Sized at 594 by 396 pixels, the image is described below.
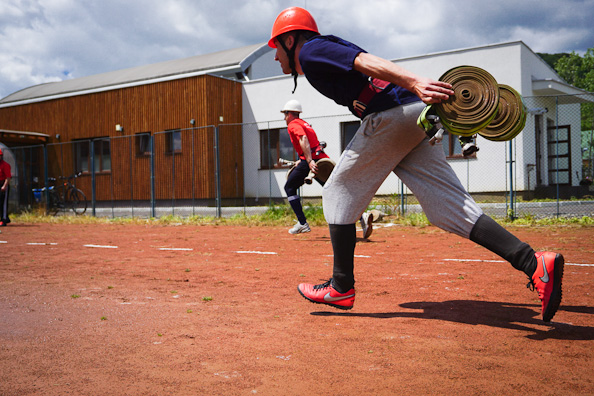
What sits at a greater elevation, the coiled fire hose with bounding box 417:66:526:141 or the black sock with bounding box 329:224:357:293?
the coiled fire hose with bounding box 417:66:526:141

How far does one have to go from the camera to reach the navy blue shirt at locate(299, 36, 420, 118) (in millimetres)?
2818

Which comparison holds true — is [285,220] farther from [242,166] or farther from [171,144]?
[171,144]

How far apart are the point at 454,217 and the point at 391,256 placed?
3154 millimetres

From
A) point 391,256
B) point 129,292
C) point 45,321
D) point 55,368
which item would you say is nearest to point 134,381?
point 55,368

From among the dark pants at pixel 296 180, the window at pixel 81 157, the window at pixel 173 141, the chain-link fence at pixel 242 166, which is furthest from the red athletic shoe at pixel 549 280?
the window at pixel 81 157

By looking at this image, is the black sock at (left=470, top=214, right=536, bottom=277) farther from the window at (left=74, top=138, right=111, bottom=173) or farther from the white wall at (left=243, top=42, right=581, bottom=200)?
the window at (left=74, top=138, right=111, bottom=173)

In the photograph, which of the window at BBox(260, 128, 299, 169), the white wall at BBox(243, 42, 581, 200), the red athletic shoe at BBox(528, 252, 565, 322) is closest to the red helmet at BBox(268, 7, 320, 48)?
the red athletic shoe at BBox(528, 252, 565, 322)

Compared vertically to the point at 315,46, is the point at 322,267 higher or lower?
lower

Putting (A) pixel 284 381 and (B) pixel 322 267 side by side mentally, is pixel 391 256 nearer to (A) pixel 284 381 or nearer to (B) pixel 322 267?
(B) pixel 322 267

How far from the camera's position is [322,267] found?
5.22 meters

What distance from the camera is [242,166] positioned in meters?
21.0

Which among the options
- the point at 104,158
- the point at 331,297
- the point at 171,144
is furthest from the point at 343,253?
the point at 104,158

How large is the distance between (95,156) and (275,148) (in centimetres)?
838

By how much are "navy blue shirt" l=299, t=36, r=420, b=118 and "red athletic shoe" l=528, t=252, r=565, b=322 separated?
107 cm
